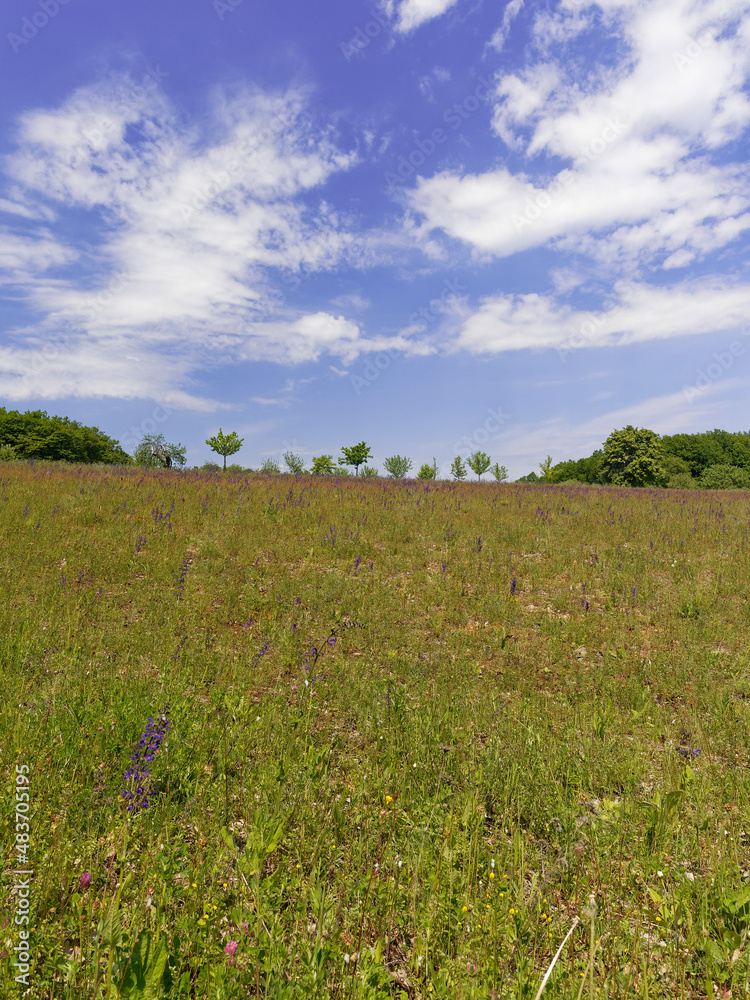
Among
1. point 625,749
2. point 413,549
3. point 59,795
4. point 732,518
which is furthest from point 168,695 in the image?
point 732,518

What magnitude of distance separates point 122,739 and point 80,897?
4.84 feet

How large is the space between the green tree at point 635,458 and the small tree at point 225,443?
43.0m

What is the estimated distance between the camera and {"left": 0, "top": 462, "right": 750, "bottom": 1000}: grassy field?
227 cm

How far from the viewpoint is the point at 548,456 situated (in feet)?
241

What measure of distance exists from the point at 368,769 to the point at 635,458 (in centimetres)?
5325

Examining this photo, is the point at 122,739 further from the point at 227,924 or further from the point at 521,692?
the point at 521,692

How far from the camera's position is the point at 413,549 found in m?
9.56

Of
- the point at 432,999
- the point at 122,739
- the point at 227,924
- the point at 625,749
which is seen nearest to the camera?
the point at 432,999

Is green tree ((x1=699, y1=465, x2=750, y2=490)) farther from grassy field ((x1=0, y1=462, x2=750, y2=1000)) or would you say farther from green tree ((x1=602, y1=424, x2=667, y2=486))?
grassy field ((x1=0, y1=462, x2=750, y2=1000))

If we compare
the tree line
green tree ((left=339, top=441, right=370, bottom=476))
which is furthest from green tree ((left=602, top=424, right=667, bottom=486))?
green tree ((left=339, top=441, right=370, bottom=476))

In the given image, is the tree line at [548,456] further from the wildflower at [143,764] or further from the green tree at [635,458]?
the wildflower at [143,764]

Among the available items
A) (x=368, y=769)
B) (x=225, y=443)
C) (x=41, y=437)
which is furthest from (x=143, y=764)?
(x=41, y=437)

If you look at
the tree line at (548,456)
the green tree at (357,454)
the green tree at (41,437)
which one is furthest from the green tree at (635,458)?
the green tree at (41,437)

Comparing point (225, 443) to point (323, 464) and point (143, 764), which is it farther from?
point (143, 764)
